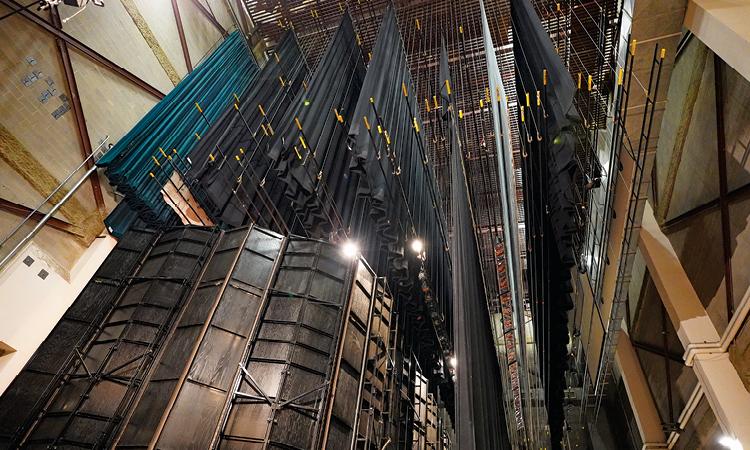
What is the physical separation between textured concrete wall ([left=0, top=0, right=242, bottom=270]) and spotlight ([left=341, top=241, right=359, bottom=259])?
3575mm

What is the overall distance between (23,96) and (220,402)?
14.8ft

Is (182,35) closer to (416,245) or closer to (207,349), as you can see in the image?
(416,245)

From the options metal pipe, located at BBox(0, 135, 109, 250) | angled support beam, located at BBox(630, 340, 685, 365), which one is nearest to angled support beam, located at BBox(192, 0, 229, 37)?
metal pipe, located at BBox(0, 135, 109, 250)

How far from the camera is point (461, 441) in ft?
7.16

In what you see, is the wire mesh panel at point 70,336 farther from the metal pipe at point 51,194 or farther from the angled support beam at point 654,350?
the angled support beam at point 654,350

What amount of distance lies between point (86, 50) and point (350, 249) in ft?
15.8

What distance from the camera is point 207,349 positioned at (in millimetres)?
4195

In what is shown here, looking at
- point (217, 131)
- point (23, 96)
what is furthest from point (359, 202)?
point (23, 96)

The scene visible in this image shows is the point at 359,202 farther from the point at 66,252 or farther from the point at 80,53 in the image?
the point at 80,53

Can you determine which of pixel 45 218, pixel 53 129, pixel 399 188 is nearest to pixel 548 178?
pixel 399 188

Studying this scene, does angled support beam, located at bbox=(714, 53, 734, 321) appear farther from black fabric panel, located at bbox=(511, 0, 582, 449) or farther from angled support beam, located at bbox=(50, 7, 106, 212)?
angled support beam, located at bbox=(50, 7, 106, 212)

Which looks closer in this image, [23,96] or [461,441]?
[461,441]

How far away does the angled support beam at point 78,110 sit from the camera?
5.46m

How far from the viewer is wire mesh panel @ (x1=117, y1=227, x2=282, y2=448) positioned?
12.2ft
